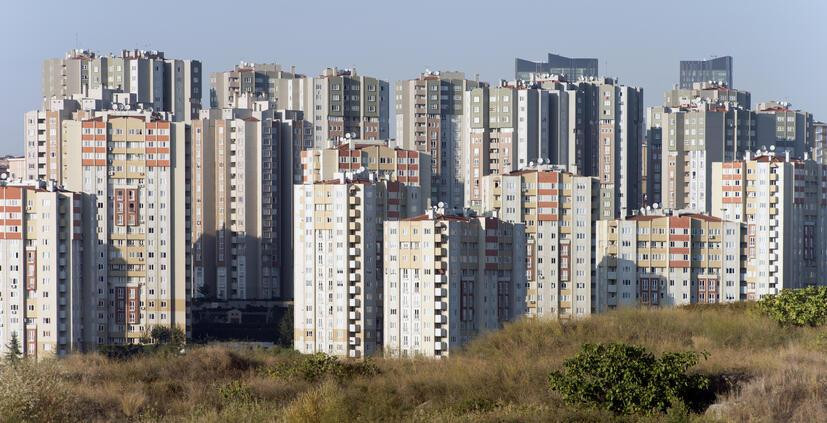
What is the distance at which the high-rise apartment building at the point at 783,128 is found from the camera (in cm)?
5859

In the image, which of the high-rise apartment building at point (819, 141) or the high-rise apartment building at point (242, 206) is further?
the high-rise apartment building at point (819, 141)

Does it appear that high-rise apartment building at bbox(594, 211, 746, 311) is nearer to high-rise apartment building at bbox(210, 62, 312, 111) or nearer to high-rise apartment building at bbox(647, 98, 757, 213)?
high-rise apartment building at bbox(647, 98, 757, 213)

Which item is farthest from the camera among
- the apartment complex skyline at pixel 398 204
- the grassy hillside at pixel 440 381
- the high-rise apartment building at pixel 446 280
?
the apartment complex skyline at pixel 398 204

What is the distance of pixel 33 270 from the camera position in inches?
1387

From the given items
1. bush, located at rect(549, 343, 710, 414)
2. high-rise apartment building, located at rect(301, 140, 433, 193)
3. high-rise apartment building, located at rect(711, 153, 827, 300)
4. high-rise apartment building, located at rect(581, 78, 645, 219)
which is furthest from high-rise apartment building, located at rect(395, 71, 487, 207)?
bush, located at rect(549, 343, 710, 414)

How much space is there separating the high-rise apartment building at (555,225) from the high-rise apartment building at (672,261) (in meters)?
0.49

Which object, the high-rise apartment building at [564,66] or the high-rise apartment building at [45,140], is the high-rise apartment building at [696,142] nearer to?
the high-rise apartment building at [45,140]

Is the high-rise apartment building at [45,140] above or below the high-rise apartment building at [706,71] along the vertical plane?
below

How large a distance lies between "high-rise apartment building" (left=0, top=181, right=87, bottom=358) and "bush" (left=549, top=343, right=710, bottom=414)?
80.2 feet

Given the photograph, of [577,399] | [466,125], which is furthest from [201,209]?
[577,399]

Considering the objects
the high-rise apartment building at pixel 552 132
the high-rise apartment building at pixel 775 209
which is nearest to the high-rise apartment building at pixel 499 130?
the high-rise apartment building at pixel 552 132

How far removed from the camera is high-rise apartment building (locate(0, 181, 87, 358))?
35062mm

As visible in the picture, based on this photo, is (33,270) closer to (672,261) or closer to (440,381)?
(672,261)

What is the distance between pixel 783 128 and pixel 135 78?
23.2 metres
